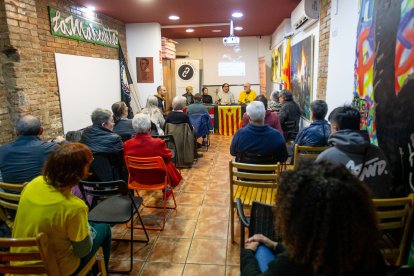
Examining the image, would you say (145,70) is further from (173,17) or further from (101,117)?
(101,117)

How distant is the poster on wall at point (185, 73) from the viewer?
9250mm

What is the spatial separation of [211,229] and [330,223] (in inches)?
84.2

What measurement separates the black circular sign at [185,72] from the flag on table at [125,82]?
2667 mm

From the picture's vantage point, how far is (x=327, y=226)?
90cm

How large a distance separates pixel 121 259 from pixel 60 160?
125 centimetres

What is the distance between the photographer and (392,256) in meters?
1.79

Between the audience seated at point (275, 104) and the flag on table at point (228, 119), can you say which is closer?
the audience seated at point (275, 104)

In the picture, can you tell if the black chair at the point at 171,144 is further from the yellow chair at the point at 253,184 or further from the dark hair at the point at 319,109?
the dark hair at the point at 319,109

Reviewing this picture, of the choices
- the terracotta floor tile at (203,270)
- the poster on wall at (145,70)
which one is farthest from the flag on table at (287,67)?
the terracotta floor tile at (203,270)

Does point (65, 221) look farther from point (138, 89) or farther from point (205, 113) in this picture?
point (138, 89)

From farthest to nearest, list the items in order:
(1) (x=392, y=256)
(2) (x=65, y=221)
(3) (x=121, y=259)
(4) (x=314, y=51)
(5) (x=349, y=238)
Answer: (4) (x=314, y=51), (3) (x=121, y=259), (1) (x=392, y=256), (2) (x=65, y=221), (5) (x=349, y=238)

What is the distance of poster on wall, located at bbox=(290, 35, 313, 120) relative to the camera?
4699 mm

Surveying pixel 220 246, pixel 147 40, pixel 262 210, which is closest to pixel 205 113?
pixel 147 40

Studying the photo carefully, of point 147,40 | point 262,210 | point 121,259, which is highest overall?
point 147,40
